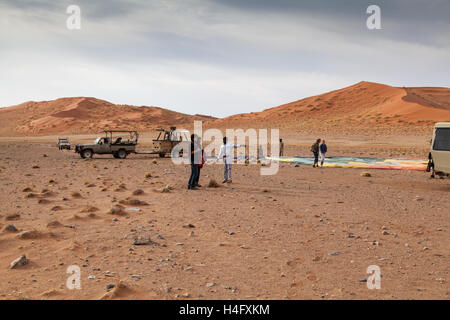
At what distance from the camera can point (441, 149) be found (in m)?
14.0

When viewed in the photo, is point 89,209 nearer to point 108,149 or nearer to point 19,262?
point 19,262

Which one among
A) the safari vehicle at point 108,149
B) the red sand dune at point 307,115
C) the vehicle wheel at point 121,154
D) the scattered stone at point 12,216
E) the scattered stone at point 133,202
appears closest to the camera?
the scattered stone at point 12,216

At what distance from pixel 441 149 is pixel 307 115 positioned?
70.2 meters

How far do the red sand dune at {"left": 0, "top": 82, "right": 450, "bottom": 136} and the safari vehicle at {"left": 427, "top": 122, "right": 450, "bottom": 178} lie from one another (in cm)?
4395

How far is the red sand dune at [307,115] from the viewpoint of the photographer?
6562 cm

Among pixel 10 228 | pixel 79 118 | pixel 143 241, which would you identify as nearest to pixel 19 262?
pixel 143 241

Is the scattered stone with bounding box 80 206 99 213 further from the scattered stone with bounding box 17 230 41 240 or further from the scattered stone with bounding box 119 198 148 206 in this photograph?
the scattered stone with bounding box 17 230 41 240

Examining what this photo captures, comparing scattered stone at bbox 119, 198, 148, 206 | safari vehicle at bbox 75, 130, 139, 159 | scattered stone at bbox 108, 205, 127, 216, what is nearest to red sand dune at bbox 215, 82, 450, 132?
safari vehicle at bbox 75, 130, 139, 159

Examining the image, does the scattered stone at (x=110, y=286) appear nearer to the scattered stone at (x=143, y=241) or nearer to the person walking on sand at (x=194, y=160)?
the scattered stone at (x=143, y=241)

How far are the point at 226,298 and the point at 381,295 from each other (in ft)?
6.50

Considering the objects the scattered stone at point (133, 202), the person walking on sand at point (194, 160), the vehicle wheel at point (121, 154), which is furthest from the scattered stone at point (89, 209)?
the vehicle wheel at point (121, 154)

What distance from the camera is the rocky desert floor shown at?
4973 millimetres

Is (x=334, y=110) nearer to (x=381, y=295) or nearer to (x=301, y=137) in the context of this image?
(x=301, y=137)

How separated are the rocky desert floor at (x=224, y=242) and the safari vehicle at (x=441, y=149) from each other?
5.27 feet
